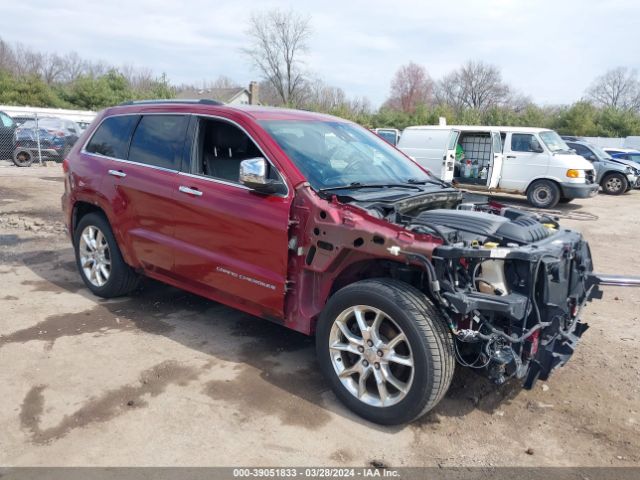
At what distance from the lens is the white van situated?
1298 cm

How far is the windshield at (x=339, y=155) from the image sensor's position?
3.83m

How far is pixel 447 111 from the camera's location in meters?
35.8

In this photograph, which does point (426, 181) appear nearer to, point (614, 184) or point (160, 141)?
point (160, 141)

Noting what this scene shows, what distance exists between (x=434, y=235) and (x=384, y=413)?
1104 mm

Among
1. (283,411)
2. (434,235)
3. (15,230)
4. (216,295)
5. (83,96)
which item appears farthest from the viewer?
(83,96)

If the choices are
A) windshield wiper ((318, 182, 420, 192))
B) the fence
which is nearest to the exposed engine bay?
windshield wiper ((318, 182, 420, 192))

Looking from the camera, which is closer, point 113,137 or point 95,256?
point 113,137

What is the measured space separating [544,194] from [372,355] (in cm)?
1152

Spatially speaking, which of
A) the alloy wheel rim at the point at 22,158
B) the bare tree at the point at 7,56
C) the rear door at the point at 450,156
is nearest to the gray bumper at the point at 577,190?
the rear door at the point at 450,156

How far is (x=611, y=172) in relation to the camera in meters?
16.9

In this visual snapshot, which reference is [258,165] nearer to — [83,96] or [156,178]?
[156,178]

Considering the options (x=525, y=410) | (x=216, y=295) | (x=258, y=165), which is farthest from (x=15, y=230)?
(x=525, y=410)

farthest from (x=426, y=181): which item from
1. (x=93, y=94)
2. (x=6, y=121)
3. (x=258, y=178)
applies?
(x=93, y=94)

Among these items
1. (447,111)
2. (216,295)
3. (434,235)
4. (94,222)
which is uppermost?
(447,111)
